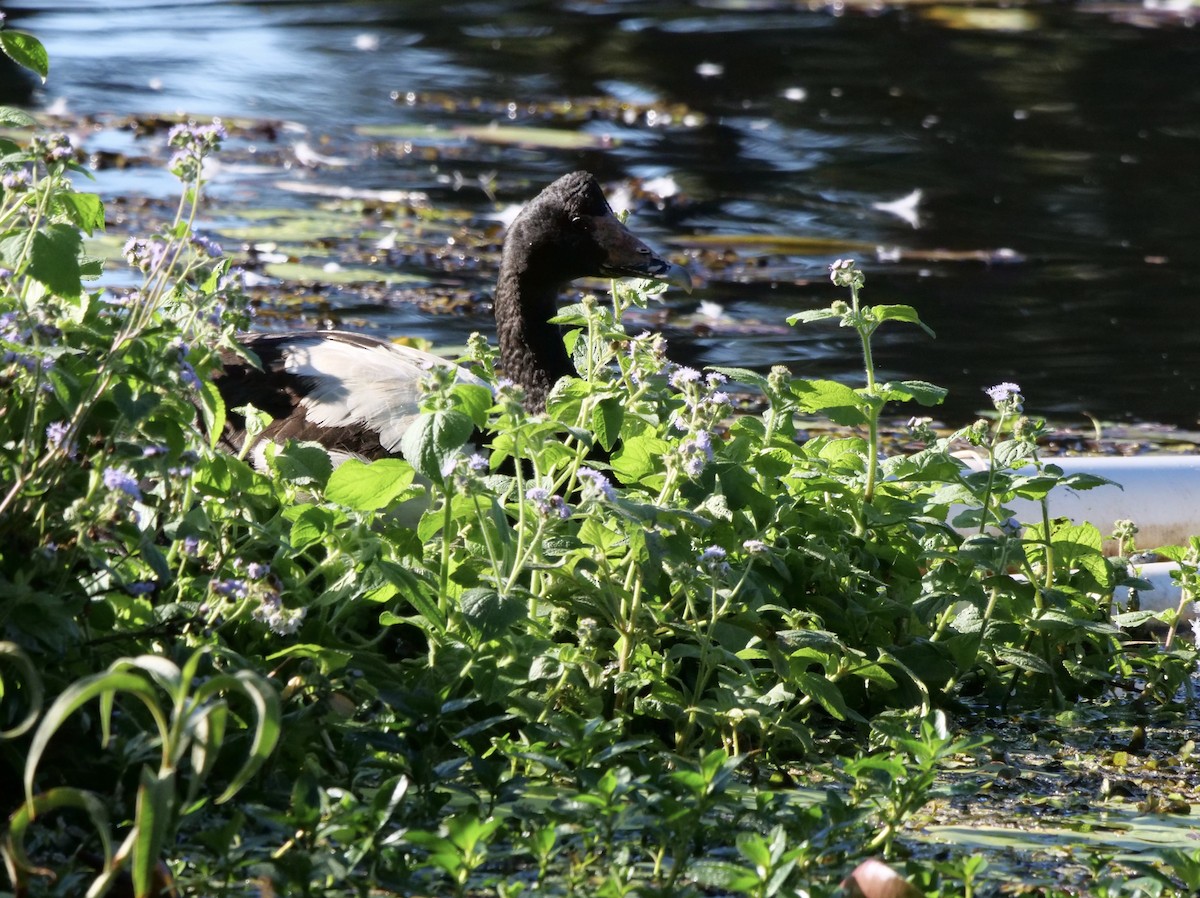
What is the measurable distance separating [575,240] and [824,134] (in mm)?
6516

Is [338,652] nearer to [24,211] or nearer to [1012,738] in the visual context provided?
[24,211]

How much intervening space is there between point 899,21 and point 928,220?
638 cm

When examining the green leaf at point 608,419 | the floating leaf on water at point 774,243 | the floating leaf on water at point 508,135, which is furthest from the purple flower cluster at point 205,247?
the floating leaf on water at point 508,135

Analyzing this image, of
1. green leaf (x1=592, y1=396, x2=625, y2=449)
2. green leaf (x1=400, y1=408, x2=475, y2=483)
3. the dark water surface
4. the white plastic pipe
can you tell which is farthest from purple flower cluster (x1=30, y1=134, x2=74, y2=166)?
the dark water surface

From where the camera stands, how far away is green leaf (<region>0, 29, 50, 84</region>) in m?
2.74

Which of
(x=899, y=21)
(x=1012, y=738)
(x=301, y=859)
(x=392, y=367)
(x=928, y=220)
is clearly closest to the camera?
(x=301, y=859)

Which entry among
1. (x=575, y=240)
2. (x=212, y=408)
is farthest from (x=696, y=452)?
(x=575, y=240)

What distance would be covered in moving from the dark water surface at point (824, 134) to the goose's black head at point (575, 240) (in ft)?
5.66

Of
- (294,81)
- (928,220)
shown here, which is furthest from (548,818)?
(294,81)

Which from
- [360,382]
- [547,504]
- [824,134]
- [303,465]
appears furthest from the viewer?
[824,134]

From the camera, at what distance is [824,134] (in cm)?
1116

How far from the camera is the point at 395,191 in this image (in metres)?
9.53

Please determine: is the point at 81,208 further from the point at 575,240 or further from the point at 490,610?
the point at 575,240

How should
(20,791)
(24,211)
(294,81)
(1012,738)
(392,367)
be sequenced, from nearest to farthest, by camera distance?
(20,791)
(24,211)
(1012,738)
(392,367)
(294,81)
